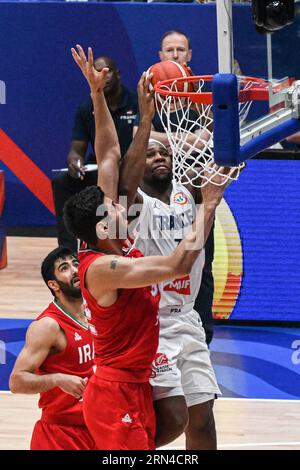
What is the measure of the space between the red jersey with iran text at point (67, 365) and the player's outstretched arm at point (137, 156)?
0.69 metres

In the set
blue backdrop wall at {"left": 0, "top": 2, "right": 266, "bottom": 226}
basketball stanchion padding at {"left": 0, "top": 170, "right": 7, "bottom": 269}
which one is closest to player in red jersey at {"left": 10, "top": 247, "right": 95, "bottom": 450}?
basketball stanchion padding at {"left": 0, "top": 170, "right": 7, "bottom": 269}

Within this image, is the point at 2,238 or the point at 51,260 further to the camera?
the point at 2,238

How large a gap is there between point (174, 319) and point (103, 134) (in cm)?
105

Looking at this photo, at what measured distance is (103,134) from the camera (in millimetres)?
5516

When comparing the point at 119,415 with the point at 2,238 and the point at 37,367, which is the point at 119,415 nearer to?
the point at 37,367

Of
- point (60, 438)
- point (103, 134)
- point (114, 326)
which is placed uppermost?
point (103, 134)

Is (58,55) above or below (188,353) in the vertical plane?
above

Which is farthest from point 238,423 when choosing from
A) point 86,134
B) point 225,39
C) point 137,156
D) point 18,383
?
point 86,134

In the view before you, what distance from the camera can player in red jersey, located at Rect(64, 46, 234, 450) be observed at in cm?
481

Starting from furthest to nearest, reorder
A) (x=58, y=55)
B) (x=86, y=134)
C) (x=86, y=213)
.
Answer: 1. (x=58, y=55)
2. (x=86, y=134)
3. (x=86, y=213)

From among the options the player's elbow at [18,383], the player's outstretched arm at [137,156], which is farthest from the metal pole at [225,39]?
the player's elbow at [18,383]

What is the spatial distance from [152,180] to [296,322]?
351cm

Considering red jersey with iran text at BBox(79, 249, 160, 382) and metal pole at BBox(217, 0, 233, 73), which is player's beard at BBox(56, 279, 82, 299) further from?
metal pole at BBox(217, 0, 233, 73)

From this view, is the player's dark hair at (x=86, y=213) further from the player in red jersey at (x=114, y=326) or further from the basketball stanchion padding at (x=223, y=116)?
the basketball stanchion padding at (x=223, y=116)
